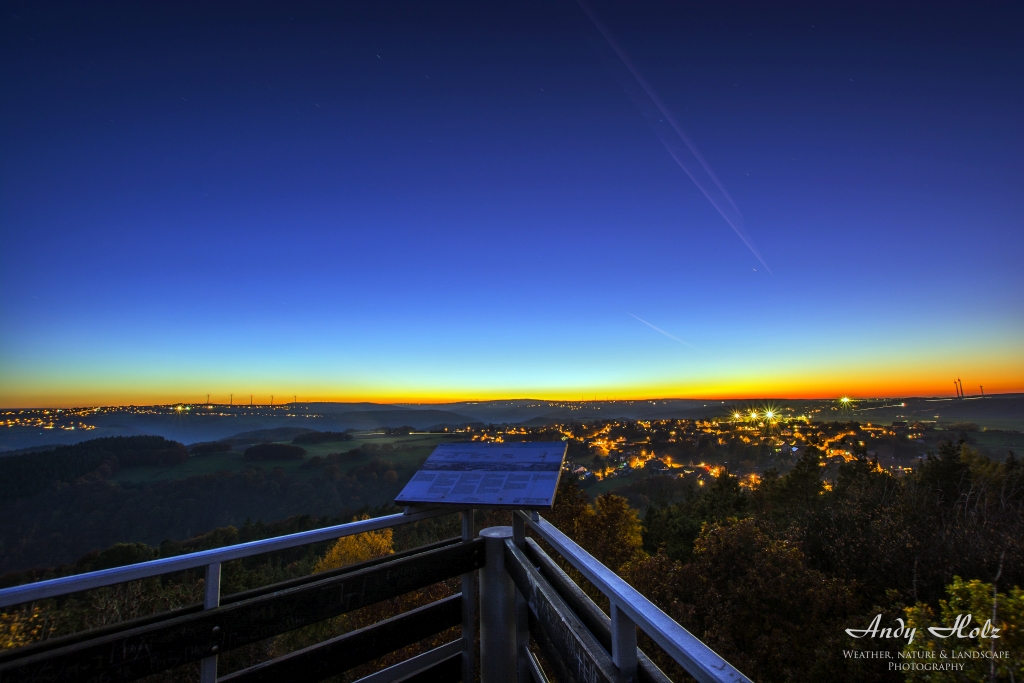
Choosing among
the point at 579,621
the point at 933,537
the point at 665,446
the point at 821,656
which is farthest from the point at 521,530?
the point at 665,446

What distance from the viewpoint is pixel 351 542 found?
47.0 meters

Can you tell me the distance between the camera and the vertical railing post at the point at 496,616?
2584mm

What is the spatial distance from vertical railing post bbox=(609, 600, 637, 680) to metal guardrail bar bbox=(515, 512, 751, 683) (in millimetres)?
57

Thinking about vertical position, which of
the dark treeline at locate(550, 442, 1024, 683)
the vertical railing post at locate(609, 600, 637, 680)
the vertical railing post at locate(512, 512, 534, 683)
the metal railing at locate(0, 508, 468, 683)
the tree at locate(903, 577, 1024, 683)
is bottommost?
the dark treeline at locate(550, 442, 1024, 683)

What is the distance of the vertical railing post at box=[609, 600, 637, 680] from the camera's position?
140 cm

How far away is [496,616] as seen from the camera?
261 cm

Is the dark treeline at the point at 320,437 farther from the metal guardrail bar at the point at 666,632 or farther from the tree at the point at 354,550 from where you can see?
the metal guardrail bar at the point at 666,632

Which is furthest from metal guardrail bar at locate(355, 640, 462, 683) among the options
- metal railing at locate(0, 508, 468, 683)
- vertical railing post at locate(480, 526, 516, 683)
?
metal railing at locate(0, 508, 468, 683)

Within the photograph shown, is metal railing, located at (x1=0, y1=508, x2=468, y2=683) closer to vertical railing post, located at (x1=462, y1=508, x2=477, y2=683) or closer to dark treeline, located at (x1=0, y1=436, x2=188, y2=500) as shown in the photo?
vertical railing post, located at (x1=462, y1=508, x2=477, y2=683)

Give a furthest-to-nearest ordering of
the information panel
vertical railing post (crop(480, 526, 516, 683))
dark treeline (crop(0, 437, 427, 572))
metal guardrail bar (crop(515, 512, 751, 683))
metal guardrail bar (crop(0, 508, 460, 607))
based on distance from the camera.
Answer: dark treeline (crop(0, 437, 427, 572))
vertical railing post (crop(480, 526, 516, 683))
the information panel
metal guardrail bar (crop(0, 508, 460, 607))
metal guardrail bar (crop(515, 512, 751, 683))

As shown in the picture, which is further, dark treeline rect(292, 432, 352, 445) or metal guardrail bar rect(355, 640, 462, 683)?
dark treeline rect(292, 432, 352, 445)

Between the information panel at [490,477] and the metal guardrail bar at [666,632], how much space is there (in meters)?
0.73

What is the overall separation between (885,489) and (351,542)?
47257mm

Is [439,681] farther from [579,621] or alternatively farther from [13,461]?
[13,461]
